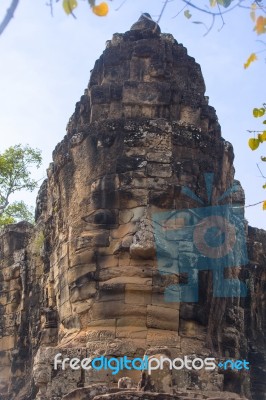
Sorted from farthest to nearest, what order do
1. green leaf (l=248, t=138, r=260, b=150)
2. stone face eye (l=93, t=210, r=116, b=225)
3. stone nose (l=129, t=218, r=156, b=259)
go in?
stone face eye (l=93, t=210, r=116, b=225), stone nose (l=129, t=218, r=156, b=259), green leaf (l=248, t=138, r=260, b=150)

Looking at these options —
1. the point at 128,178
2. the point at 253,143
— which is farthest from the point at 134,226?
the point at 253,143

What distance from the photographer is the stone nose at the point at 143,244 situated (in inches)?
528

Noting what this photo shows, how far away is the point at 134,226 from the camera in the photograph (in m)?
13.7

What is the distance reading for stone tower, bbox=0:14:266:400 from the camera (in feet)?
42.9

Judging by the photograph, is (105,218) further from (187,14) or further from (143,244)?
(187,14)

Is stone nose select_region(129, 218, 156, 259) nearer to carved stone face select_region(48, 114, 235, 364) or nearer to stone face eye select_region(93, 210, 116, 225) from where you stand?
carved stone face select_region(48, 114, 235, 364)

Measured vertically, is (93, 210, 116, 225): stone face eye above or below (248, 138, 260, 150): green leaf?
above

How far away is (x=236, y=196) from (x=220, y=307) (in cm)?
434

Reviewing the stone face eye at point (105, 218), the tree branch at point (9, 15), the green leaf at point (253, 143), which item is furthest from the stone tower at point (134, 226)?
the tree branch at point (9, 15)

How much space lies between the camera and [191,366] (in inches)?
506

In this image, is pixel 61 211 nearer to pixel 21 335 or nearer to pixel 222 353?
pixel 222 353

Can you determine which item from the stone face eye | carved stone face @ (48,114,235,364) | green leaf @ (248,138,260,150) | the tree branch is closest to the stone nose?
carved stone face @ (48,114,235,364)

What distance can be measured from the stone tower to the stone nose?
17 millimetres

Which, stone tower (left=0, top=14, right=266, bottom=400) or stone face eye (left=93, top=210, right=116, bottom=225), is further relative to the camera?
stone face eye (left=93, top=210, right=116, bottom=225)
